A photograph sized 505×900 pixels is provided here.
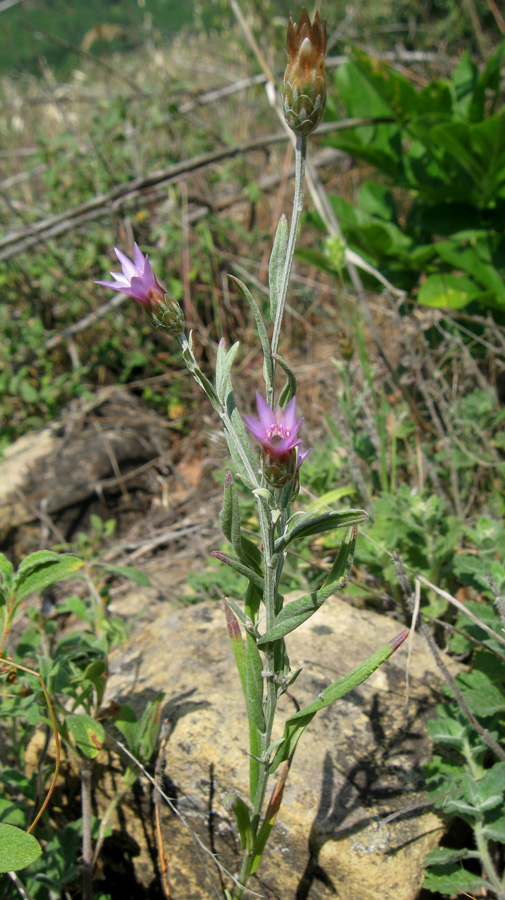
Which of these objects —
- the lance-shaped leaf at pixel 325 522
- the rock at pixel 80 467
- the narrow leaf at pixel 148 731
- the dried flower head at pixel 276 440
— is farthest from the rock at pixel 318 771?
the rock at pixel 80 467

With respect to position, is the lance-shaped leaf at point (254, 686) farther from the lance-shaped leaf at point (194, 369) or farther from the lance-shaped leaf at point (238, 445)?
the lance-shaped leaf at point (194, 369)

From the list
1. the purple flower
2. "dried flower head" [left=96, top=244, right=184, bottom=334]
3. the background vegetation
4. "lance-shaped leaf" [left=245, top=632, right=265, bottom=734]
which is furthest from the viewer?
the background vegetation

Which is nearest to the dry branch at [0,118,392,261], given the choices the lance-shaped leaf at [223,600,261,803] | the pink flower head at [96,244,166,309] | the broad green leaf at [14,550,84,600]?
the pink flower head at [96,244,166,309]

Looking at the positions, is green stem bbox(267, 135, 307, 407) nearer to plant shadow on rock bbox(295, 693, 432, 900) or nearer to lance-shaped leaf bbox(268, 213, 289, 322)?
lance-shaped leaf bbox(268, 213, 289, 322)

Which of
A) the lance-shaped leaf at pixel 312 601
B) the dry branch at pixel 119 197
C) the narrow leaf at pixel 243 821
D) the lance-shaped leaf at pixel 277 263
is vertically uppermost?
the dry branch at pixel 119 197

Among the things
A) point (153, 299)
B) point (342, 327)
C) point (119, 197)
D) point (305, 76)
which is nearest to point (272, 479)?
point (153, 299)

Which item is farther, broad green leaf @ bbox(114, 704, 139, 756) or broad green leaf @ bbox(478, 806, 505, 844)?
broad green leaf @ bbox(114, 704, 139, 756)

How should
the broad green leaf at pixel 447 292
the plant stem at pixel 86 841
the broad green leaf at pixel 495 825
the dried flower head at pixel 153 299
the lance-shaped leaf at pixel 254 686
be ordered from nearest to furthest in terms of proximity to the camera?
the dried flower head at pixel 153 299, the lance-shaped leaf at pixel 254 686, the broad green leaf at pixel 495 825, the plant stem at pixel 86 841, the broad green leaf at pixel 447 292
